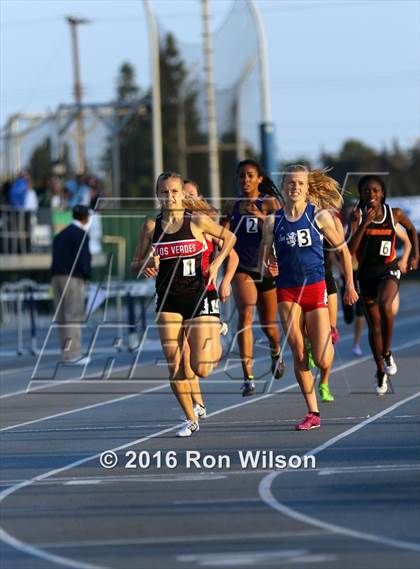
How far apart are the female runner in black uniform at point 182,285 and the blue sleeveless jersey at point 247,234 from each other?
9.79ft

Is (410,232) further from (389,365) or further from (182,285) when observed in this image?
(182,285)

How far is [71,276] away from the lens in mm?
22359

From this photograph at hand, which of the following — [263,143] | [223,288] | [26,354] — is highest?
[263,143]

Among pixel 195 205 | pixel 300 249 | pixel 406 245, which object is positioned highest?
pixel 195 205

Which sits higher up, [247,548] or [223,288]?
[223,288]

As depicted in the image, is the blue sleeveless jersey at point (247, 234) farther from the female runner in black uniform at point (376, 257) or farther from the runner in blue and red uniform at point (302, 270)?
the runner in blue and red uniform at point (302, 270)

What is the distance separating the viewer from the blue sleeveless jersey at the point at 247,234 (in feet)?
52.5

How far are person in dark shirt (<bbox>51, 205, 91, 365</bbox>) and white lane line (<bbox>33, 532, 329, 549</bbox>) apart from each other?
1399cm

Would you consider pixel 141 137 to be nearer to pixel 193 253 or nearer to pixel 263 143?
pixel 263 143

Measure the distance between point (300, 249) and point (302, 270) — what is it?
0.67 ft

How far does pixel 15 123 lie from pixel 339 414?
28.8 metres

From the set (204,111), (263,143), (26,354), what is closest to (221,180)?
(204,111)

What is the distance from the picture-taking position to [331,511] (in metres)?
8.66

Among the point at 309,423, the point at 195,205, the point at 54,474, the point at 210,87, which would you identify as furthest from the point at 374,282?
the point at 210,87
